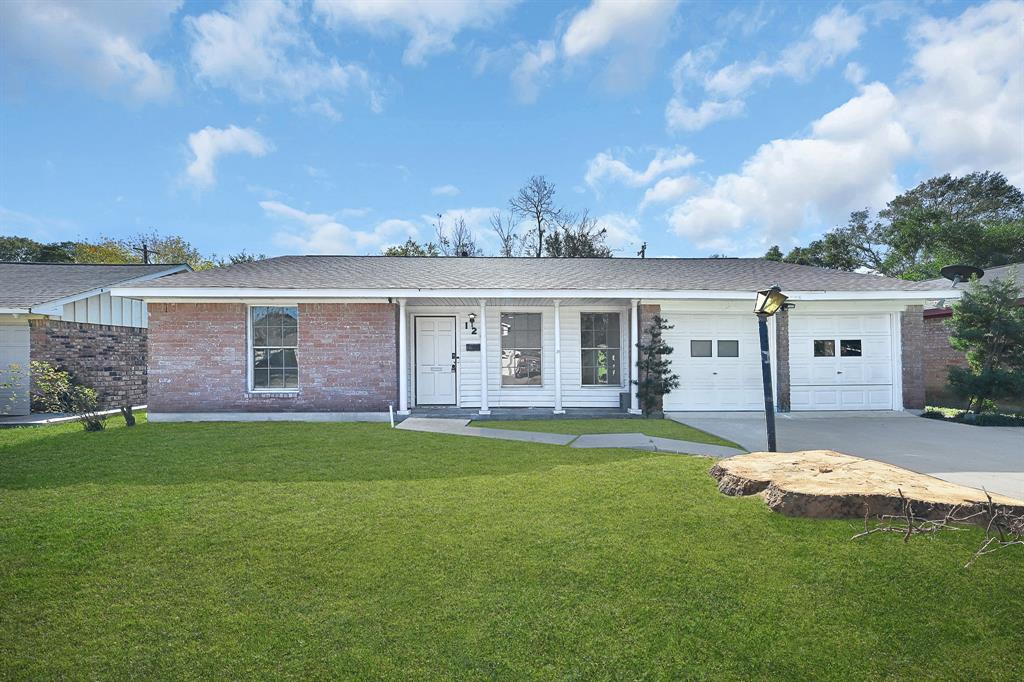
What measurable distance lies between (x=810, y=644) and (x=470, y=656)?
70.3 inches

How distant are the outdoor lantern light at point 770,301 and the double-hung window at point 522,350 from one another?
5.35m

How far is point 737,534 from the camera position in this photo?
373 cm

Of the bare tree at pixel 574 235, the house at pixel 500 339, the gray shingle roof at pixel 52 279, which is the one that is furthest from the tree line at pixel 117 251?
the house at pixel 500 339

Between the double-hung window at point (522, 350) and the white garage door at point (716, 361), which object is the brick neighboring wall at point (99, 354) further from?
the white garage door at point (716, 361)

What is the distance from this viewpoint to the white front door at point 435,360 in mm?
11188

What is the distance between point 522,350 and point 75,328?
37.0 feet

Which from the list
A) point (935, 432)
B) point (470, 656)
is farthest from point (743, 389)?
point (470, 656)

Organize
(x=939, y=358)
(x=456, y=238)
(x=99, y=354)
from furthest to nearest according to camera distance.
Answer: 1. (x=456, y=238)
2. (x=939, y=358)
3. (x=99, y=354)

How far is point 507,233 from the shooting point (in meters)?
29.4

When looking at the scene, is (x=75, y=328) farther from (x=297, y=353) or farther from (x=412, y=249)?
(x=412, y=249)

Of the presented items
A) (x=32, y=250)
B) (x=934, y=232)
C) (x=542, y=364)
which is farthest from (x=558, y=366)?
(x=32, y=250)

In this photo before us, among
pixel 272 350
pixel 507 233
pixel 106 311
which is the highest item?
pixel 507 233

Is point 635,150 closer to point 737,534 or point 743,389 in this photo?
point 743,389

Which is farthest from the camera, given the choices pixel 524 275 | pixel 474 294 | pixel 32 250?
pixel 32 250
